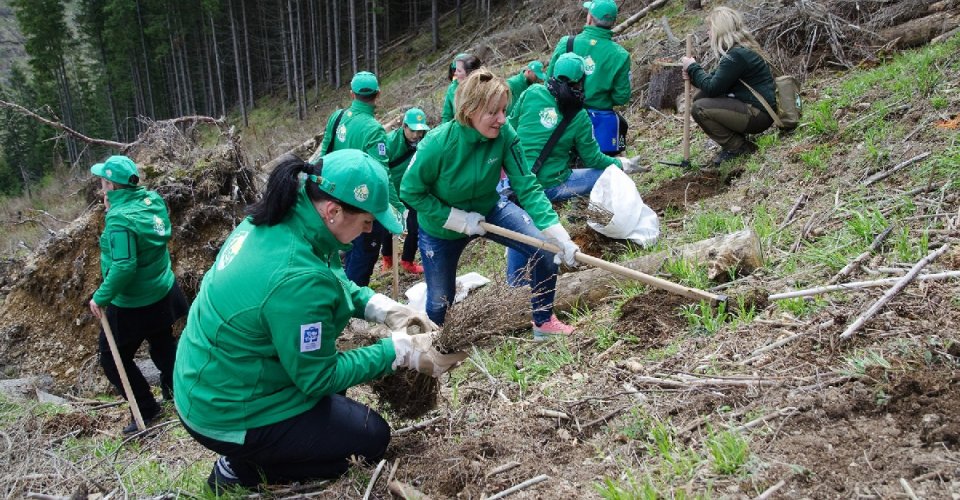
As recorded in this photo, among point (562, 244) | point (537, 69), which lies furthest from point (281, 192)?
point (537, 69)

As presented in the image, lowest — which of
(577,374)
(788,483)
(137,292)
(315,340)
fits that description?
(137,292)

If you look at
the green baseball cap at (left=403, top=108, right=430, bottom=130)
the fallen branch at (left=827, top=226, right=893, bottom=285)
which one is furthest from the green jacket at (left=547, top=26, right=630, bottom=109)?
the fallen branch at (left=827, top=226, right=893, bottom=285)

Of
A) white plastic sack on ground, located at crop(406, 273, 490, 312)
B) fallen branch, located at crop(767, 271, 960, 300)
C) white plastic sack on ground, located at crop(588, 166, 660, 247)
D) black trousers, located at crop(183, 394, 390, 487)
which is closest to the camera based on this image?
black trousers, located at crop(183, 394, 390, 487)

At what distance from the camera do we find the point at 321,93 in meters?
33.1

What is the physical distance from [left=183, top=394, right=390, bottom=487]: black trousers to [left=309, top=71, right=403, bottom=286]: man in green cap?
3.01 meters

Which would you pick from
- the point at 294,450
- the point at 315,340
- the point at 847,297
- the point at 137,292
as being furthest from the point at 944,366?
the point at 137,292

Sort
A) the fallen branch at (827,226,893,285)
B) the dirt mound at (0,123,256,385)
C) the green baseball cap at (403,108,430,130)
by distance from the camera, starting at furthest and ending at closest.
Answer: the dirt mound at (0,123,256,385), the green baseball cap at (403,108,430,130), the fallen branch at (827,226,893,285)

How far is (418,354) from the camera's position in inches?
115

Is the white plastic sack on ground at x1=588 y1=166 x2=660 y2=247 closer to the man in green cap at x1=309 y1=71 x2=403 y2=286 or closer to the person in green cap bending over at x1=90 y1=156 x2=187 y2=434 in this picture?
the man in green cap at x1=309 y1=71 x2=403 y2=286

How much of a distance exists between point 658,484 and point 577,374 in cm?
122

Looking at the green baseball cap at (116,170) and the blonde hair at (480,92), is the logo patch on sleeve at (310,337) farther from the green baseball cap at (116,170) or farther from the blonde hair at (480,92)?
the green baseball cap at (116,170)

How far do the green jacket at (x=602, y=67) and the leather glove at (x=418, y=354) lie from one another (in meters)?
3.98

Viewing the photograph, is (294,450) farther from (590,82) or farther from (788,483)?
(590,82)

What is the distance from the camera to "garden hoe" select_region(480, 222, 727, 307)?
3688 millimetres
